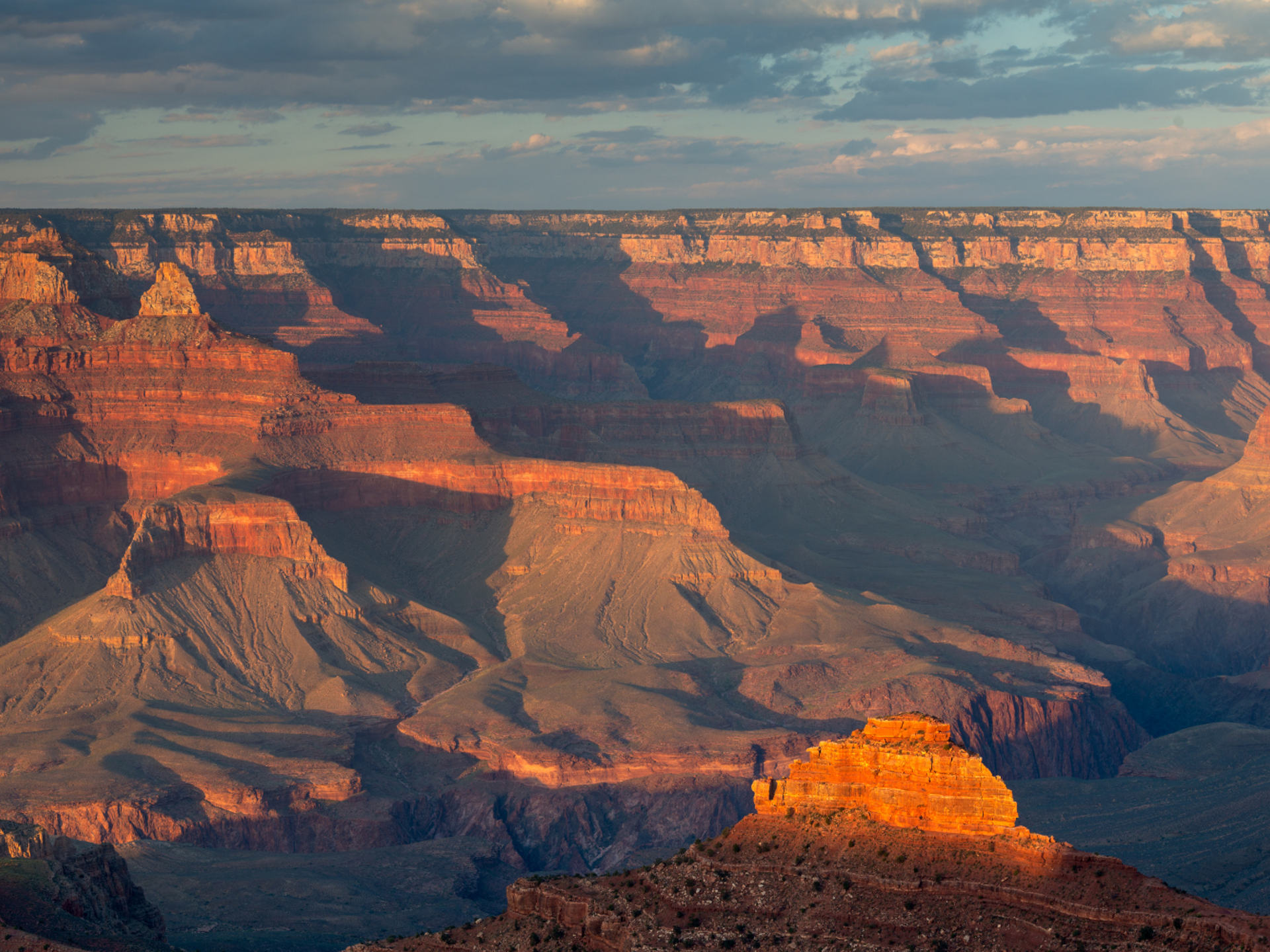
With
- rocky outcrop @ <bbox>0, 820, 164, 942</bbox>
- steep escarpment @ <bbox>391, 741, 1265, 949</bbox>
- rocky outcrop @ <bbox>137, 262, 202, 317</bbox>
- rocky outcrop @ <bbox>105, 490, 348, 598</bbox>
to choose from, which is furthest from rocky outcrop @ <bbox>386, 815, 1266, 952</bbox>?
rocky outcrop @ <bbox>137, 262, 202, 317</bbox>

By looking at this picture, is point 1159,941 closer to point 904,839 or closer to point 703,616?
point 904,839

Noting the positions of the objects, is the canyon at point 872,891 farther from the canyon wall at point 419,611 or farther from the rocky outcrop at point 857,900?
the canyon wall at point 419,611

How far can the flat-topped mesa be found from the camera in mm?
41031

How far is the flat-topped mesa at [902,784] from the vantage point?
4103 centimetres

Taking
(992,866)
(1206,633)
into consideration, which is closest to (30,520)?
(1206,633)

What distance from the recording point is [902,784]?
137 ft

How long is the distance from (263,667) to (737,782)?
30.7m

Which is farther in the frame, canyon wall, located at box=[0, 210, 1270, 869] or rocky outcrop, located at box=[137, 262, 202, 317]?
rocky outcrop, located at box=[137, 262, 202, 317]

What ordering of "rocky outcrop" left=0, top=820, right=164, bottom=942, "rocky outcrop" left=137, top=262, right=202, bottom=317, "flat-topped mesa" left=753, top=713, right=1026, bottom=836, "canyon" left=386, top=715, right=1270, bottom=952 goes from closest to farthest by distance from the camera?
"canyon" left=386, top=715, right=1270, bottom=952, "flat-topped mesa" left=753, top=713, right=1026, bottom=836, "rocky outcrop" left=0, top=820, right=164, bottom=942, "rocky outcrop" left=137, top=262, right=202, bottom=317

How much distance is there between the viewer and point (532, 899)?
44.2 meters

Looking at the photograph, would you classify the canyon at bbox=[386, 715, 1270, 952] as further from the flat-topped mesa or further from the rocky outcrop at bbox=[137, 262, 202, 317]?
the rocky outcrop at bbox=[137, 262, 202, 317]

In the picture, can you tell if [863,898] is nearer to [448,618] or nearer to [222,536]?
[222,536]

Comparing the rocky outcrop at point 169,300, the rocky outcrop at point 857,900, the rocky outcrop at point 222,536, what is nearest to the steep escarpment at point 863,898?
the rocky outcrop at point 857,900

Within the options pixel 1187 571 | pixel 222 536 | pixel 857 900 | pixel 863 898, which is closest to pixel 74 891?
pixel 857 900
